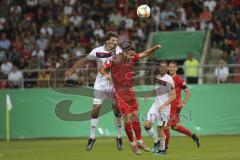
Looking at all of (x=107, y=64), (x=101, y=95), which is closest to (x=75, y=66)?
(x=101, y=95)

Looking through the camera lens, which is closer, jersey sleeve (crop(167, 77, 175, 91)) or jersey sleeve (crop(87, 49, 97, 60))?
jersey sleeve (crop(167, 77, 175, 91))

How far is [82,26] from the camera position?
34.6 m

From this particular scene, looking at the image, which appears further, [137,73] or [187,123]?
[137,73]

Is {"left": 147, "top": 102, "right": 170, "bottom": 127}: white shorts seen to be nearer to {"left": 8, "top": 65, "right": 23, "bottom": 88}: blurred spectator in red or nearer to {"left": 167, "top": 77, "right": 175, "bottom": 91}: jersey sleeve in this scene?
{"left": 167, "top": 77, "right": 175, "bottom": 91}: jersey sleeve

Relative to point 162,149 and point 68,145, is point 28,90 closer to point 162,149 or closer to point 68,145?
point 68,145

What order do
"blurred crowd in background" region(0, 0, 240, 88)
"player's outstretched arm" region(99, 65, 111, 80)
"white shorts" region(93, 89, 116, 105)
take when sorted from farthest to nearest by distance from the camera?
"blurred crowd in background" region(0, 0, 240, 88)
"white shorts" region(93, 89, 116, 105)
"player's outstretched arm" region(99, 65, 111, 80)

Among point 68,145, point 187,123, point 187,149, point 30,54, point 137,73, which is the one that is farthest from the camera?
point 30,54

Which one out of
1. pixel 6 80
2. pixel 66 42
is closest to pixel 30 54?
pixel 66 42

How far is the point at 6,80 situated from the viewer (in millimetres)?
29328

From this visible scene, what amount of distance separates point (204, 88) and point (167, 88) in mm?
8608

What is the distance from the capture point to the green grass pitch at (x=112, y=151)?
17.2 m

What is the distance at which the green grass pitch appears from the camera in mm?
17219

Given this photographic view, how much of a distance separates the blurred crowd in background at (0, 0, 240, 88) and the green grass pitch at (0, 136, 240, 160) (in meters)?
6.91

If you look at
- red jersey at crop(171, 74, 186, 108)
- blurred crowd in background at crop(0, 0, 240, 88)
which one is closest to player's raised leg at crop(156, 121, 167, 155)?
red jersey at crop(171, 74, 186, 108)
